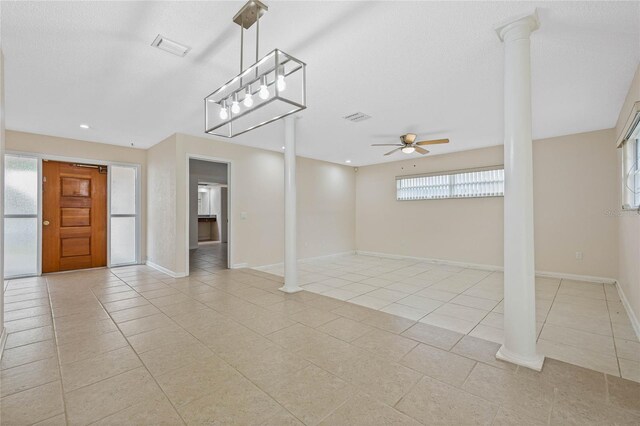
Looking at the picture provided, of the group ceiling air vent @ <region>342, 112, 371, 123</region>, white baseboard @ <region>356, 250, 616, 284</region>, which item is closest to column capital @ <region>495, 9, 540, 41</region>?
ceiling air vent @ <region>342, 112, 371, 123</region>

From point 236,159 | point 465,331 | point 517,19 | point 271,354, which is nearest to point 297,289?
point 271,354

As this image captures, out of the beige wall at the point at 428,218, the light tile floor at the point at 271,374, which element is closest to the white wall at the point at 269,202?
the beige wall at the point at 428,218

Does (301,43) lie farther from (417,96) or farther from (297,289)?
(297,289)

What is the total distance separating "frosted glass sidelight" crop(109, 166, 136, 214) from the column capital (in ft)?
22.7

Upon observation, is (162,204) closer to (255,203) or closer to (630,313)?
(255,203)

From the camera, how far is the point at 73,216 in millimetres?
5590

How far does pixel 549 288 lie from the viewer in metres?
4.39

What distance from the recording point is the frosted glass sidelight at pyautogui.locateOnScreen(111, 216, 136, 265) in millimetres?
5953

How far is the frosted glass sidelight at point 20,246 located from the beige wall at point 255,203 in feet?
5.98

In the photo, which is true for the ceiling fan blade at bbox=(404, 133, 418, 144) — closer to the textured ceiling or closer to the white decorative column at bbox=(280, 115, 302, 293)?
the textured ceiling

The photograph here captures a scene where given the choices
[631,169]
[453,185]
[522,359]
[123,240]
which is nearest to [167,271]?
[123,240]

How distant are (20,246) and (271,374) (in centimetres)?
582

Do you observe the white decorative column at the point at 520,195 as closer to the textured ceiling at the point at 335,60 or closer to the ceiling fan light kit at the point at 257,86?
the textured ceiling at the point at 335,60

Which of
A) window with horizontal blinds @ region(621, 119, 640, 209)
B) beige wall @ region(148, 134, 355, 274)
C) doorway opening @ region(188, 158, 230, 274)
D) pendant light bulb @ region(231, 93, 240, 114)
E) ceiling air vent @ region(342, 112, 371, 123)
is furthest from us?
doorway opening @ region(188, 158, 230, 274)
